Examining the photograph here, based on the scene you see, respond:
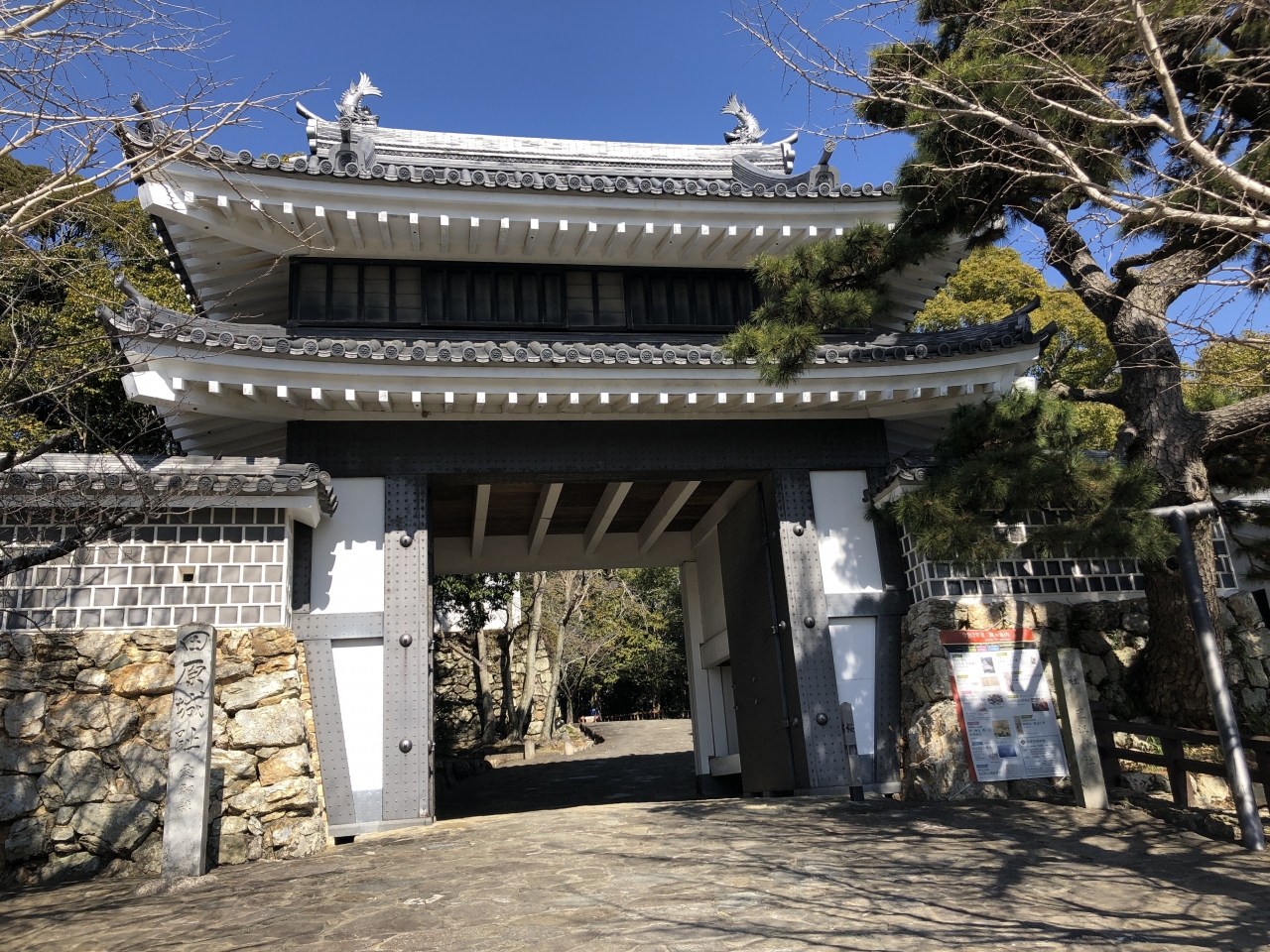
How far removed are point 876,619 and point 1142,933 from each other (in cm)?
474

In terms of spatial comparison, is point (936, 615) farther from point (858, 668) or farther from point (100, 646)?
point (100, 646)

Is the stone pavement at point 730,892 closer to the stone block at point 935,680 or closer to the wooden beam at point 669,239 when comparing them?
the stone block at point 935,680

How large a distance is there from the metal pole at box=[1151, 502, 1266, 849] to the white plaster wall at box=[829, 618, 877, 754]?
10.4 feet

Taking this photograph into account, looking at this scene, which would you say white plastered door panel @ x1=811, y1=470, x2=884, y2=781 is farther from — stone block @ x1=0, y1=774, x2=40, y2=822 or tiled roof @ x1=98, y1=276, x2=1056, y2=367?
stone block @ x1=0, y1=774, x2=40, y2=822

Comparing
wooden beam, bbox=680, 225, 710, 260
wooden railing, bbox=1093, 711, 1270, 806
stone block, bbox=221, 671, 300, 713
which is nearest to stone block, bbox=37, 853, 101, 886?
stone block, bbox=221, 671, 300, 713

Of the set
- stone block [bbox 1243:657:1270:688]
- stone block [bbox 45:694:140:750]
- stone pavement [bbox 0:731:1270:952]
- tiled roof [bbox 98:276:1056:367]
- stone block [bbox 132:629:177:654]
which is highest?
tiled roof [bbox 98:276:1056:367]

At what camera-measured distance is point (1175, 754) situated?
675cm

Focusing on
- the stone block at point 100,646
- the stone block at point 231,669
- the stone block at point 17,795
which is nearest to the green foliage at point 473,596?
the stone block at point 231,669

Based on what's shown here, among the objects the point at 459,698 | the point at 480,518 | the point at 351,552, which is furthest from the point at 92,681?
the point at 459,698

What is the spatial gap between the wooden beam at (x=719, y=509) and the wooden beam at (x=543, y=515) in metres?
2.07

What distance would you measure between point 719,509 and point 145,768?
703cm

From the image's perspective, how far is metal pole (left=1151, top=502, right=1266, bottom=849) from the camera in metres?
5.86

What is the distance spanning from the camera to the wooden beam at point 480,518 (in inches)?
403

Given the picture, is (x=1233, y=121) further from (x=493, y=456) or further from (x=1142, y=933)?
(x=493, y=456)
